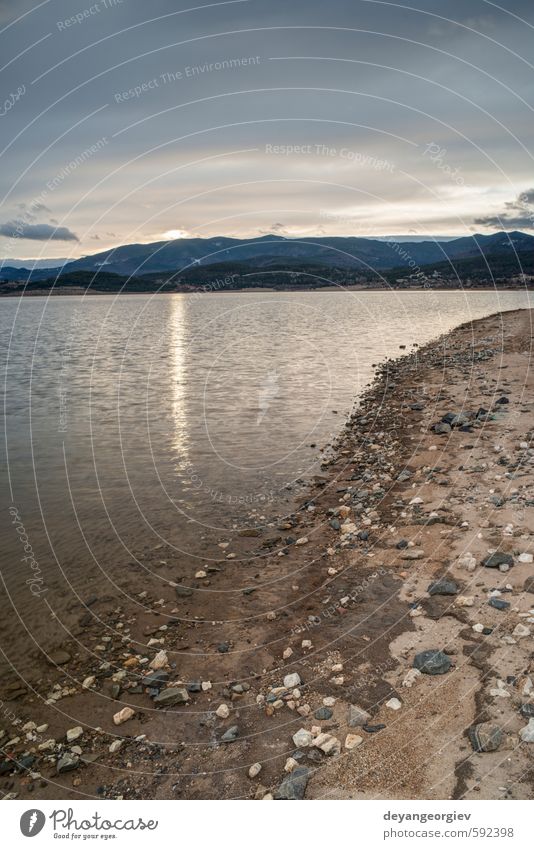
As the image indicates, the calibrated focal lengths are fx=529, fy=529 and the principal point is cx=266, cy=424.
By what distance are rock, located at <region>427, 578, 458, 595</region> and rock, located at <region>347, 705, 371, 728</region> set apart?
3094 mm

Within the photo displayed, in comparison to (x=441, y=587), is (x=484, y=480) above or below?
above

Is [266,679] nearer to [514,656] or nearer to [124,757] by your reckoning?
[124,757]

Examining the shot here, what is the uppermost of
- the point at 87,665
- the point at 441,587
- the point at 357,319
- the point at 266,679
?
the point at 357,319

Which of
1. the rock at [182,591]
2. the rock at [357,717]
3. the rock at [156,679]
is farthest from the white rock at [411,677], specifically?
the rock at [182,591]

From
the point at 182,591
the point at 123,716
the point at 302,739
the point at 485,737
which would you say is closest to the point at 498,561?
the point at 485,737

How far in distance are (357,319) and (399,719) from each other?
9188cm

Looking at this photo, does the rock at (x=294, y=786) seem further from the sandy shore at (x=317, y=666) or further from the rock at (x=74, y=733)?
the rock at (x=74, y=733)

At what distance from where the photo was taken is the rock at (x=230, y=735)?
742 centimetres

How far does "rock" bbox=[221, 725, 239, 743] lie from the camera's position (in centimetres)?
742

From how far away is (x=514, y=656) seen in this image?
7641mm

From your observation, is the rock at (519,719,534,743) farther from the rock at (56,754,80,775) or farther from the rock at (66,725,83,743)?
the rock at (66,725,83,743)

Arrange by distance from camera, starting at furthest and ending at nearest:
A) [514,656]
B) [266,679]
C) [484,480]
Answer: [484,480]
[266,679]
[514,656]

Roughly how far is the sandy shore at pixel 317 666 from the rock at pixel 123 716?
0.10ft
